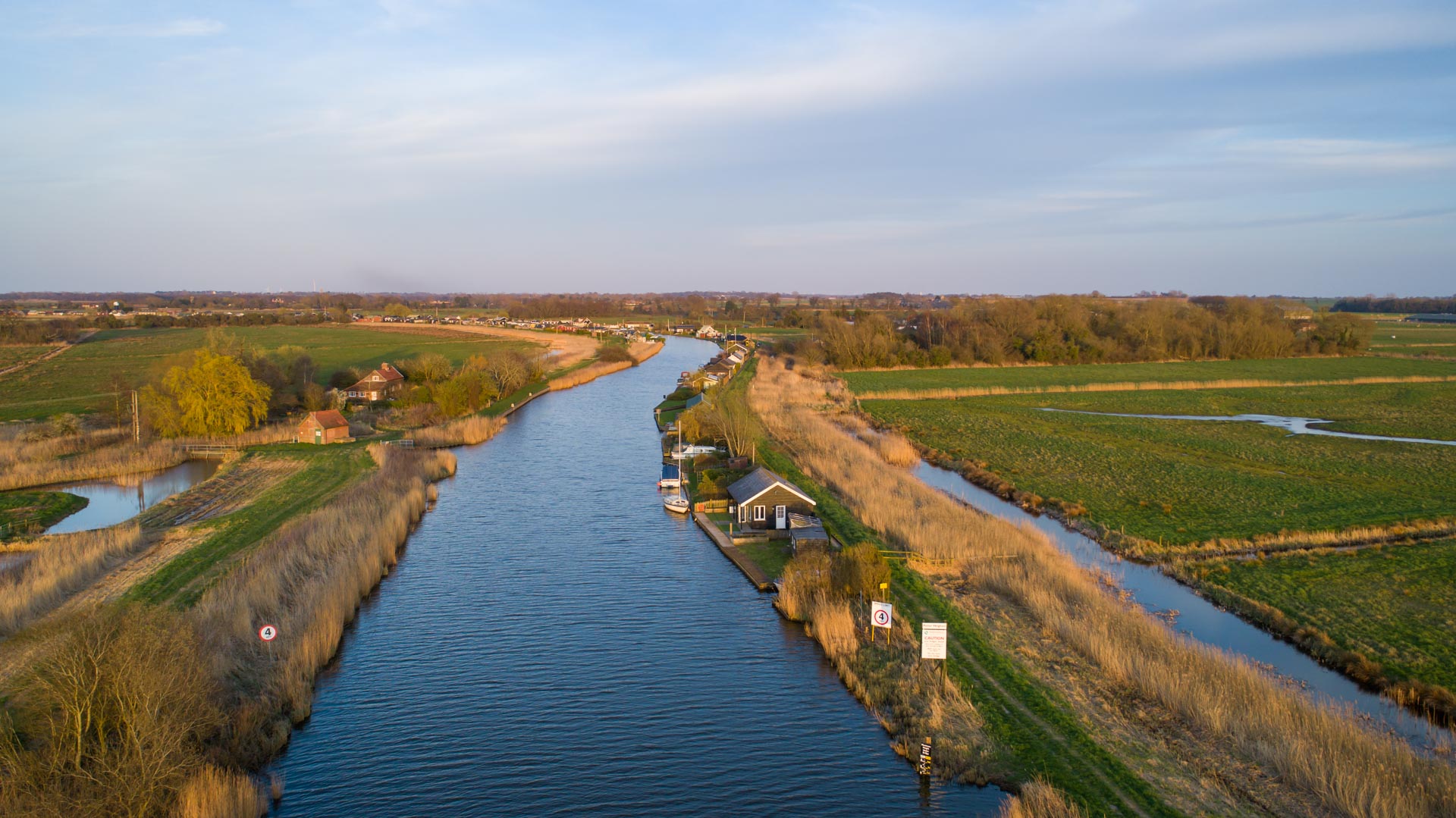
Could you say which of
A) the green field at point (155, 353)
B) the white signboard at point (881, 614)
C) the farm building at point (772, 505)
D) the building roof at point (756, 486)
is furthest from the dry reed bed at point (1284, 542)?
the green field at point (155, 353)

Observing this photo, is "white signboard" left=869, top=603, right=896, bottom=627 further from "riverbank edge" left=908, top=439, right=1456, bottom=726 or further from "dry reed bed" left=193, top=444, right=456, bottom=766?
"dry reed bed" left=193, top=444, right=456, bottom=766

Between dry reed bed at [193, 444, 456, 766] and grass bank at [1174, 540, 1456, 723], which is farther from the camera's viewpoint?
grass bank at [1174, 540, 1456, 723]

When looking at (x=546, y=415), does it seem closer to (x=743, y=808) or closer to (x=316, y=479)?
(x=316, y=479)

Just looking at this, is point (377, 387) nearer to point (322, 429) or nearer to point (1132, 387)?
point (322, 429)

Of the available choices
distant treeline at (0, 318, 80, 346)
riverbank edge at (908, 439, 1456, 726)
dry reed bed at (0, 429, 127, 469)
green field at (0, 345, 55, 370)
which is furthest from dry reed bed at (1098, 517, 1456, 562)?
distant treeline at (0, 318, 80, 346)

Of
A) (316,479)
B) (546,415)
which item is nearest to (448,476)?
(316,479)

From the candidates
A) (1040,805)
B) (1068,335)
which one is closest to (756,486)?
Result: (1040,805)
